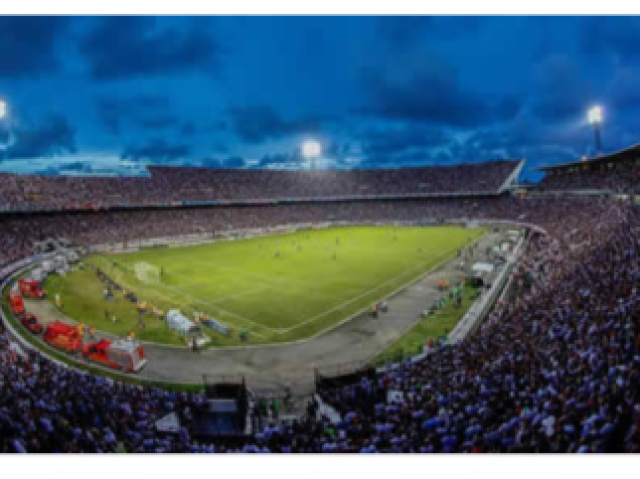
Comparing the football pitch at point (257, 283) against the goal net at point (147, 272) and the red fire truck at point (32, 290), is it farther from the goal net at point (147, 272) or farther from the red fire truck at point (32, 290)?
the red fire truck at point (32, 290)

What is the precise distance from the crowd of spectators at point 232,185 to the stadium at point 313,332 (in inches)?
26.0

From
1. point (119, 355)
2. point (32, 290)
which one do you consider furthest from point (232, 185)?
point (119, 355)

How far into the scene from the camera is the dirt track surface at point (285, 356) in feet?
65.2

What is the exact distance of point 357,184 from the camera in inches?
4323

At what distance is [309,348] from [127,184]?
63.9 meters

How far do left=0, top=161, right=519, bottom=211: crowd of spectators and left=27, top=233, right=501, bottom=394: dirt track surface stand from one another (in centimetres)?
3923

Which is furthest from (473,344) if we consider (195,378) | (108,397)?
(108,397)

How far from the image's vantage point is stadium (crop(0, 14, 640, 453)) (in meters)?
10.2

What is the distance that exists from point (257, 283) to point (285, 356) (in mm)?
15873

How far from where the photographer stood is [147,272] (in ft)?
137

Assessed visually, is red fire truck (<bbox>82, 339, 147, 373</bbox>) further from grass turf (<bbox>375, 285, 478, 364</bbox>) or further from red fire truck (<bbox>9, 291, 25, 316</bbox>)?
grass turf (<bbox>375, 285, 478, 364</bbox>)

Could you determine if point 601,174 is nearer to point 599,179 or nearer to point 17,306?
point 599,179

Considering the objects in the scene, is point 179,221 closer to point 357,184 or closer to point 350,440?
point 357,184

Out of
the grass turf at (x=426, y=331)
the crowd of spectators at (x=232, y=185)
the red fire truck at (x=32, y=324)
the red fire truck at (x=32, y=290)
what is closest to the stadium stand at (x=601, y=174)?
the crowd of spectators at (x=232, y=185)
